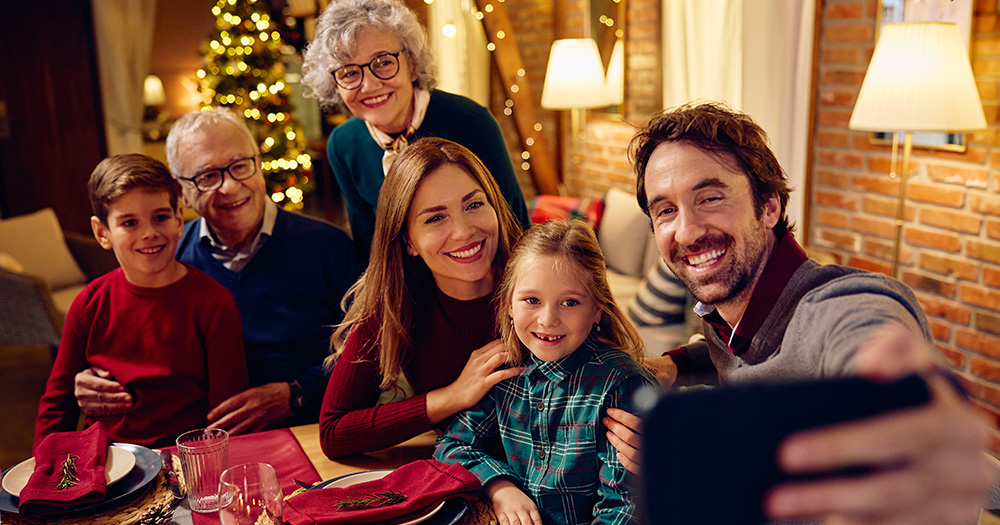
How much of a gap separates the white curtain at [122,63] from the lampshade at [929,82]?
5.99m

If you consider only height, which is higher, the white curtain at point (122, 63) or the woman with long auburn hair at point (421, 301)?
the white curtain at point (122, 63)

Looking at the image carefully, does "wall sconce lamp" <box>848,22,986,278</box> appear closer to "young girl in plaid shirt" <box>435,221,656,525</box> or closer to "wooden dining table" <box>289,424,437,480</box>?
"young girl in plaid shirt" <box>435,221,656,525</box>

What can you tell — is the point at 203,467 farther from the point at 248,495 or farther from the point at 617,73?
the point at 617,73

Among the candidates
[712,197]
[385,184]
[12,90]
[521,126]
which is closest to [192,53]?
[12,90]

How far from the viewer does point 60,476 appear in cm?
128

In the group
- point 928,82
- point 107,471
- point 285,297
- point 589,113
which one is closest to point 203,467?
point 107,471

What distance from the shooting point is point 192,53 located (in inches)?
347

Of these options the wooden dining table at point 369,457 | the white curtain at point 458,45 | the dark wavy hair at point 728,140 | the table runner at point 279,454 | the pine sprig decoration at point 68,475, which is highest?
the white curtain at point 458,45

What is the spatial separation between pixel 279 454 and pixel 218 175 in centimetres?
86

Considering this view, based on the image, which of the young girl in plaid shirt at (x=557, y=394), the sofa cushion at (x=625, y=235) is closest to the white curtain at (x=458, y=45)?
the sofa cushion at (x=625, y=235)

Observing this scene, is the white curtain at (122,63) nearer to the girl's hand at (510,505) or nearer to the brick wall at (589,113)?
the brick wall at (589,113)

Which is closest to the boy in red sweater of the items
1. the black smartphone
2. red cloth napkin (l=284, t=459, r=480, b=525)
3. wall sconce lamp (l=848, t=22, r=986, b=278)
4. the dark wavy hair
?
red cloth napkin (l=284, t=459, r=480, b=525)

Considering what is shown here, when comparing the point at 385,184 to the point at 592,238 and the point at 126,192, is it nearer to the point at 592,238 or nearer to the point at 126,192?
the point at 592,238

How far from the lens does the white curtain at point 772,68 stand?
3102 millimetres
